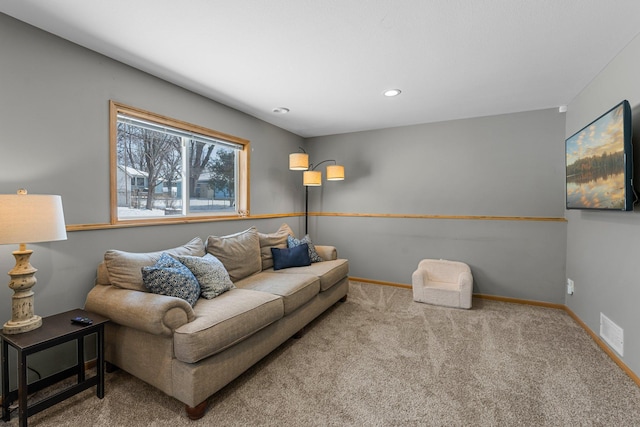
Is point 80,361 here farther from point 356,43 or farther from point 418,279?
point 418,279

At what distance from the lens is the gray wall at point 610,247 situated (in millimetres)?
2006

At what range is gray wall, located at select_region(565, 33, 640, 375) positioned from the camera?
79.0 inches

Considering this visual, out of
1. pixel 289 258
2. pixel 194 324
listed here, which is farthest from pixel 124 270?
pixel 289 258

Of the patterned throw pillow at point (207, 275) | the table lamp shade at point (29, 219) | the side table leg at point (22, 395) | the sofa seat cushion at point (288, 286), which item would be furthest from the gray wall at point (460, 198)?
the side table leg at point (22, 395)

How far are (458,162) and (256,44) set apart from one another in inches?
116

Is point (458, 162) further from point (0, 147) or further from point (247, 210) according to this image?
point (0, 147)

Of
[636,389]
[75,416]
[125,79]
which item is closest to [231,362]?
[75,416]

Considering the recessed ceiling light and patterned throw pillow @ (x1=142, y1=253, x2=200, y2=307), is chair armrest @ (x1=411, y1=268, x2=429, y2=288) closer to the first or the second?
the recessed ceiling light

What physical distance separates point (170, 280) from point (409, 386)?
5.79ft

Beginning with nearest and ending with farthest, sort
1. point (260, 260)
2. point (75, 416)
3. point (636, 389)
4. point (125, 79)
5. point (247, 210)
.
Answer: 1. point (75, 416)
2. point (636, 389)
3. point (125, 79)
4. point (260, 260)
5. point (247, 210)

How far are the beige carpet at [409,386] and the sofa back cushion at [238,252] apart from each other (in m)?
0.83

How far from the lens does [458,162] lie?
12.6 feet

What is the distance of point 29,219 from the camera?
1.54 m

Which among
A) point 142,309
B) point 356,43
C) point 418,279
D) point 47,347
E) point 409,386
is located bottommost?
point 409,386
